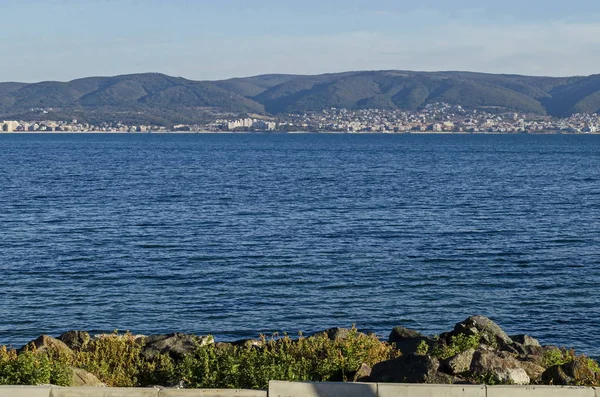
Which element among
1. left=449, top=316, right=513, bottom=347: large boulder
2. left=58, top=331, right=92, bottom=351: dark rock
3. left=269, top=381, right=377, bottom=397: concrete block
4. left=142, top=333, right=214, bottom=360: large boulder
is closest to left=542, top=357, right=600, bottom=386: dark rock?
left=269, top=381, right=377, bottom=397: concrete block

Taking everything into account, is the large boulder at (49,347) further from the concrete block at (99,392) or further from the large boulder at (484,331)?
the large boulder at (484,331)

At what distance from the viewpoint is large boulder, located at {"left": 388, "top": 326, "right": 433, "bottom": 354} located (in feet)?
65.0

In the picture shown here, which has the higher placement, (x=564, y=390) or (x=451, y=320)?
(x=564, y=390)

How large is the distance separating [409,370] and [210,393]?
11.2 ft

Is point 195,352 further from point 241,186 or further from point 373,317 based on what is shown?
point 241,186

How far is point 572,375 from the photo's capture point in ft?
46.6

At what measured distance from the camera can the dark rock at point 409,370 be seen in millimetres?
13969

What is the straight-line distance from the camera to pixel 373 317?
96.5 feet

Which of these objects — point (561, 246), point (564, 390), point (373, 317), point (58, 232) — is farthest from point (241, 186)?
point (564, 390)

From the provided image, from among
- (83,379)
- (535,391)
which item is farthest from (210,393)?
(535,391)

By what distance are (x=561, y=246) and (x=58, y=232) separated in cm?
2706

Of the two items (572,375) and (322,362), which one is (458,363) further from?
(322,362)

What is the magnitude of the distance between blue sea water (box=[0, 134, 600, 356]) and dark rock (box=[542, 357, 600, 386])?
1219 centimetres

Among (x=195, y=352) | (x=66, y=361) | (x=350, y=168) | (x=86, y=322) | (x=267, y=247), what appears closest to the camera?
(x=66, y=361)
